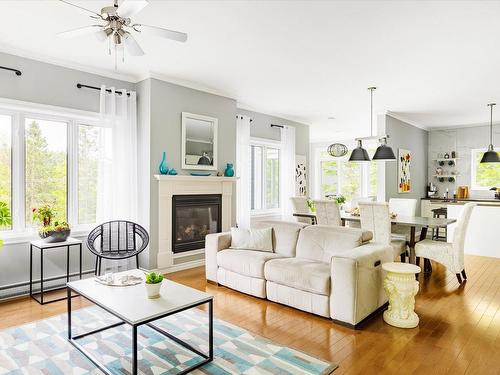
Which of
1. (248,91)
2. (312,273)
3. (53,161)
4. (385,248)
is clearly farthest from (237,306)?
(248,91)

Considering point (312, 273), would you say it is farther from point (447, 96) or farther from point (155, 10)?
point (447, 96)

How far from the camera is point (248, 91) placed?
5.53m

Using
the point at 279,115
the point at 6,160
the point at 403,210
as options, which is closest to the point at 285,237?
the point at 403,210

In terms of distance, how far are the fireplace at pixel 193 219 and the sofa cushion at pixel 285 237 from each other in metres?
1.35

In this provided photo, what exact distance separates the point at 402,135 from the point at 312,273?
5303mm

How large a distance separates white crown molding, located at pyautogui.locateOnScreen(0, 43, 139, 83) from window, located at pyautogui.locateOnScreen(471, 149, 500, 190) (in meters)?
7.70

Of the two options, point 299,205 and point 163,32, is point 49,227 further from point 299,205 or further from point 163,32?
point 299,205

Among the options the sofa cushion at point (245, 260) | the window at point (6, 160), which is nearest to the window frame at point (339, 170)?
the sofa cushion at point (245, 260)

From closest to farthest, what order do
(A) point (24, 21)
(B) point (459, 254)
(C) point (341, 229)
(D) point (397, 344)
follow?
(D) point (397, 344)
(A) point (24, 21)
(C) point (341, 229)
(B) point (459, 254)

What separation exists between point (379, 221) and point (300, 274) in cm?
168

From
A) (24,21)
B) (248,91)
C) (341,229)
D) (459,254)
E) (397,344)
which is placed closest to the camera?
(397,344)

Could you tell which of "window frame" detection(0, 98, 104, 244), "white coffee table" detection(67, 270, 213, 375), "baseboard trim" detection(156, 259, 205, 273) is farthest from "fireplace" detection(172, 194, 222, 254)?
"white coffee table" detection(67, 270, 213, 375)

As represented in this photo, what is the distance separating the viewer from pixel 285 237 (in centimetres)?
423

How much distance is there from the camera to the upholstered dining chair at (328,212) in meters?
5.03
